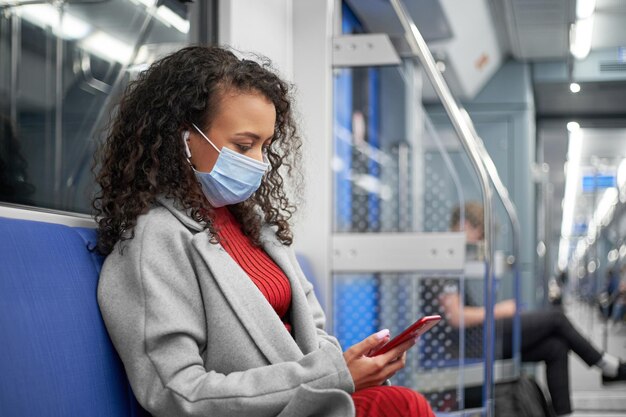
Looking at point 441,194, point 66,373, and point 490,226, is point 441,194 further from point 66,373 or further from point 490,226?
point 66,373

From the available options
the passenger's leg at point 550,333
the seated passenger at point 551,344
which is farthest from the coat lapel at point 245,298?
the passenger's leg at point 550,333

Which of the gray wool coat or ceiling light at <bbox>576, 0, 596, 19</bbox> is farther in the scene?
ceiling light at <bbox>576, 0, 596, 19</bbox>

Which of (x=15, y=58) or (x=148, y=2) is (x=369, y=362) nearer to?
(x=15, y=58)

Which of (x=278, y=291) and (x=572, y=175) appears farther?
(x=572, y=175)

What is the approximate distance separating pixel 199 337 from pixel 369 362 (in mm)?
340

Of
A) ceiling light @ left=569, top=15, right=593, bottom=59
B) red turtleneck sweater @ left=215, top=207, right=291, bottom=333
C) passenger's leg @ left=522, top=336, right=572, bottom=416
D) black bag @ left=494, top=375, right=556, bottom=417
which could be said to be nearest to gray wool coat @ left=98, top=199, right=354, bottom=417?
red turtleneck sweater @ left=215, top=207, right=291, bottom=333

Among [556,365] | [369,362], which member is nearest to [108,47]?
[369,362]

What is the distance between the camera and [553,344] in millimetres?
4992

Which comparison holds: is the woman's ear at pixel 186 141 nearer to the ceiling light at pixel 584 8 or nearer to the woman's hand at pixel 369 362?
the woman's hand at pixel 369 362

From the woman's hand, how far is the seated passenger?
9.29 feet

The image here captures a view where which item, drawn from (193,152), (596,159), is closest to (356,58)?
(193,152)

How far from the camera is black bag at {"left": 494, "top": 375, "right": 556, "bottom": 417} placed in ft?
13.2

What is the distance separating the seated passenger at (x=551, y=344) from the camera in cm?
479

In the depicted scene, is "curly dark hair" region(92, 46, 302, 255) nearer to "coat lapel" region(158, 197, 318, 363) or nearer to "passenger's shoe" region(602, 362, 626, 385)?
"coat lapel" region(158, 197, 318, 363)
